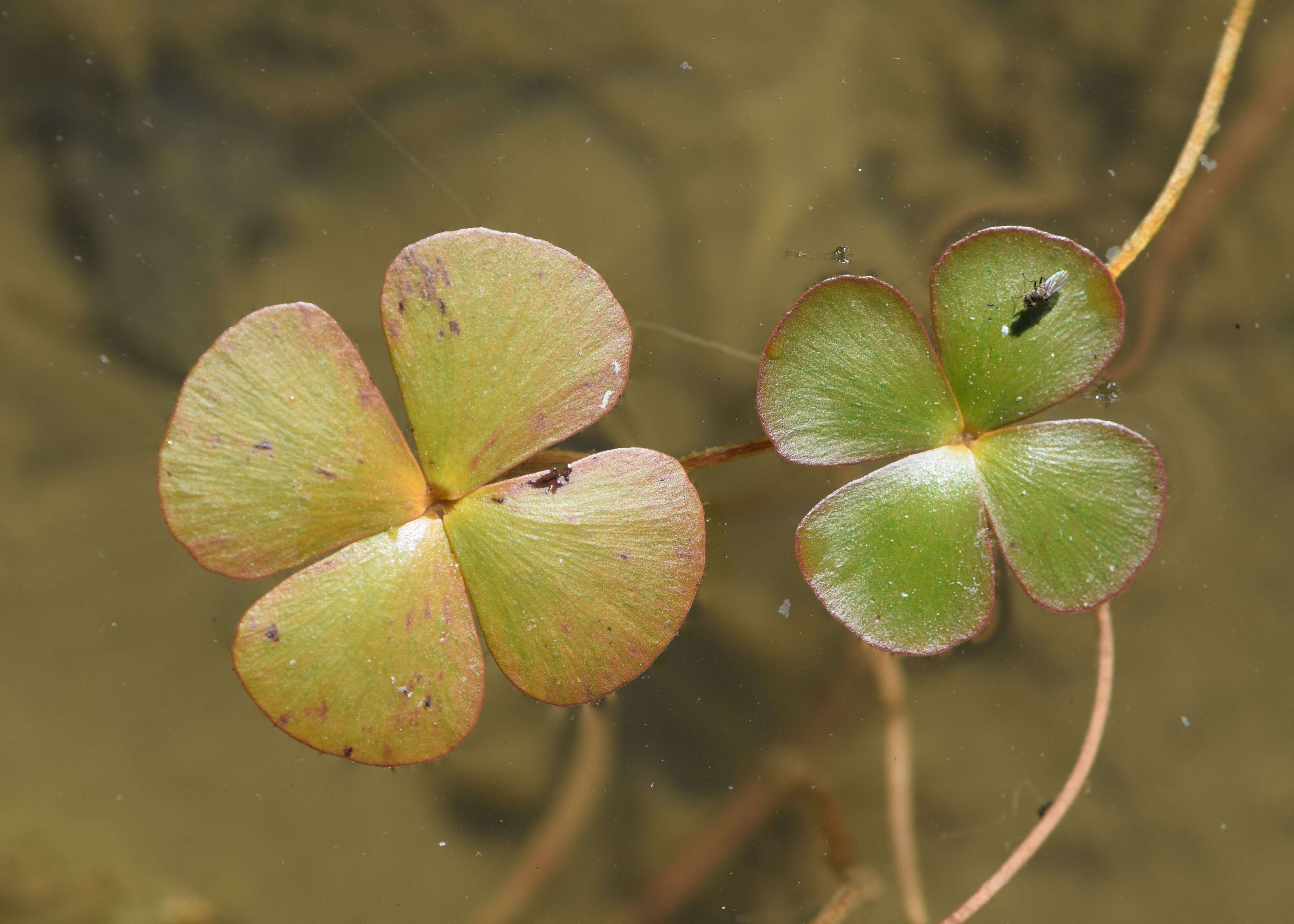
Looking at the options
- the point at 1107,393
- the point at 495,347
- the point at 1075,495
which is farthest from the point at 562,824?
the point at 1107,393

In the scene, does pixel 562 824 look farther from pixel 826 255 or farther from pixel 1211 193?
pixel 1211 193

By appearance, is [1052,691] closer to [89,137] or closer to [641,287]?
[641,287]

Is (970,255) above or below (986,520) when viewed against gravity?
above

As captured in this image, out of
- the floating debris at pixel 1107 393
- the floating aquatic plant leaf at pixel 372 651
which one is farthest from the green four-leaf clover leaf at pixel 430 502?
the floating debris at pixel 1107 393

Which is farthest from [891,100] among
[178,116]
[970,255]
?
[178,116]

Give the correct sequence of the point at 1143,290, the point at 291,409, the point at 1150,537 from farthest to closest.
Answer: the point at 1143,290
the point at 1150,537
the point at 291,409

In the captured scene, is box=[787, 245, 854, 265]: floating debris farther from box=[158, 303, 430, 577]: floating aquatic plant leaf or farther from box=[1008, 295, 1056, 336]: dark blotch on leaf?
box=[158, 303, 430, 577]: floating aquatic plant leaf

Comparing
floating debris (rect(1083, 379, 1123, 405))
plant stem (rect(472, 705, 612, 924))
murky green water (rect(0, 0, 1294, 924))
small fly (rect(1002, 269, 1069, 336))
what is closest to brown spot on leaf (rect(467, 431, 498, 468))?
murky green water (rect(0, 0, 1294, 924))
